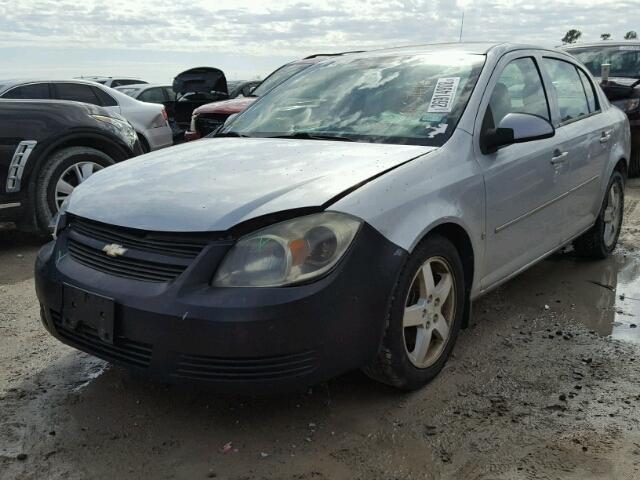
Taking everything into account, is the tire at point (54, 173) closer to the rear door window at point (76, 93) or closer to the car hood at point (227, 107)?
the car hood at point (227, 107)

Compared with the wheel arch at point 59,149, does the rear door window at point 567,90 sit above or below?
above

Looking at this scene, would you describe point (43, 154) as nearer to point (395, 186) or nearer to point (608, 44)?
point (395, 186)

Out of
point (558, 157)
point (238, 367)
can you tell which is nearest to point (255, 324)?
point (238, 367)

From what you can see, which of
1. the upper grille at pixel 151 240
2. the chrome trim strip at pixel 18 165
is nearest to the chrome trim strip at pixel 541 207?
the upper grille at pixel 151 240

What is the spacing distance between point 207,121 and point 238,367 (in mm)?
6630

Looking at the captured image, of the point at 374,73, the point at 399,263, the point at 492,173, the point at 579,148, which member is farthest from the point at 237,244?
the point at 579,148

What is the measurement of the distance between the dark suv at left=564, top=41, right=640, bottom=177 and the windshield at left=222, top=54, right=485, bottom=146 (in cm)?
520

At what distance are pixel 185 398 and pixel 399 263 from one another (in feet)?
3.79

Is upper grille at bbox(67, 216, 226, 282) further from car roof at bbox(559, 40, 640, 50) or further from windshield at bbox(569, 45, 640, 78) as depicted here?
car roof at bbox(559, 40, 640, 50)

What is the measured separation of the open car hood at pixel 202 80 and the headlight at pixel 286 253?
8283 millimetres

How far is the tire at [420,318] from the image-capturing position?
2.61 metres

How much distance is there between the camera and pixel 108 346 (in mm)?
2510

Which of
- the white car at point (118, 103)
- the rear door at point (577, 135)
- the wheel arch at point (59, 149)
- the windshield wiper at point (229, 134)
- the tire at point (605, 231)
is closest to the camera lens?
the windshield wiper at point (229, 134)

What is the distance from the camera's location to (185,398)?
2.88 metres
